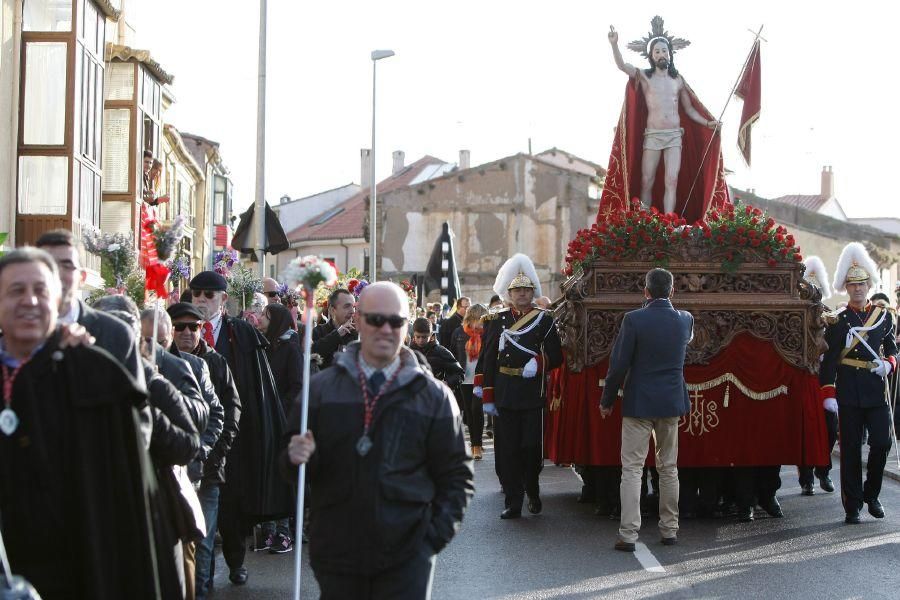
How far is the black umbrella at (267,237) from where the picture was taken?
58.3ft

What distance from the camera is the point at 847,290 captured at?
1226cm

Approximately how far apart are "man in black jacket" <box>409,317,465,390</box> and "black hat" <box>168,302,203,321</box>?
19.8 ft

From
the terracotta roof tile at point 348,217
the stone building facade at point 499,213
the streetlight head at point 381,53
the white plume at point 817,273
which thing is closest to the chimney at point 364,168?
the terracotta roof tile at point 348,217

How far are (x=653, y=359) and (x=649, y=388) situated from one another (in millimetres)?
218

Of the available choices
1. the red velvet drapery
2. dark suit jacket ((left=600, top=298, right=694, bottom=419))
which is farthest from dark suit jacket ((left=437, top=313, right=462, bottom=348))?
dark suit jacket ((left=600, top=298, right=694, bottom=419))

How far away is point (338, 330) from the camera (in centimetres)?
1120

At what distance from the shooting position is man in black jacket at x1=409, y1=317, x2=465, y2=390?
553 inches

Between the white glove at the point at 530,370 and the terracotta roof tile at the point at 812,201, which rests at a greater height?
the terracotta roof tile at the point at 812,201

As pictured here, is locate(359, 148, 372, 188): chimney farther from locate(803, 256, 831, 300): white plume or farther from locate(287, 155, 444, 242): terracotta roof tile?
locate(803, 256, 831, 300): white plume

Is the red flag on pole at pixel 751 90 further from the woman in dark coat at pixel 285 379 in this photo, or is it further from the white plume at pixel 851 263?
the woman in dark coat at pixel 285 379

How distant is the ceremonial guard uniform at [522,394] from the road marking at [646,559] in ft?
5.95

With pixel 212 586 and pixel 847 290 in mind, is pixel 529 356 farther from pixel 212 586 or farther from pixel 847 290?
pixel 212 586

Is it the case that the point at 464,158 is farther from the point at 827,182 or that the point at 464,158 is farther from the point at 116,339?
the point at 116,339

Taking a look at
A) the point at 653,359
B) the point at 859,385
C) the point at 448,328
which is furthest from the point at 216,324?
the point at 448,328
